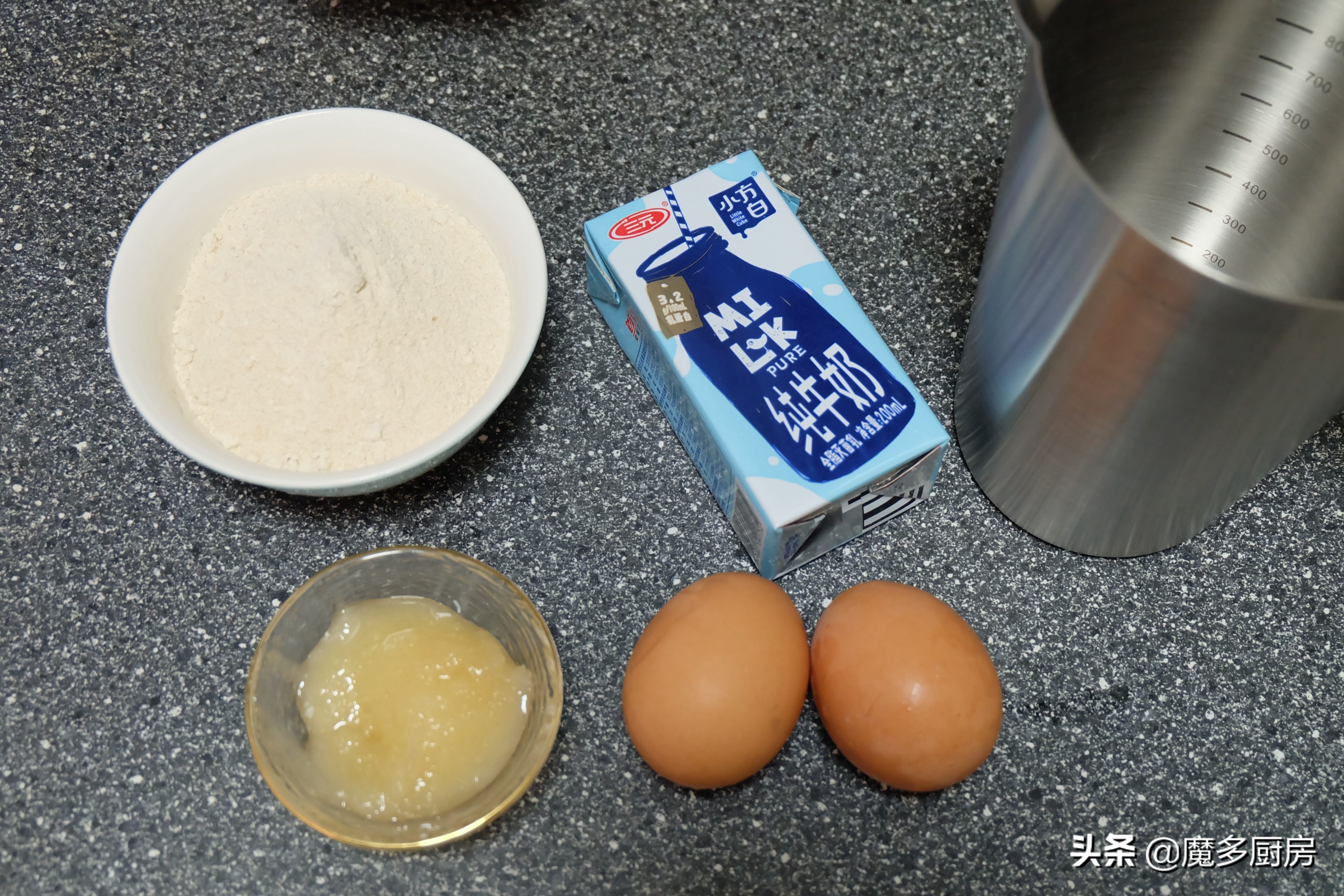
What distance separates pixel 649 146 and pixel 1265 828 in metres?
0.72

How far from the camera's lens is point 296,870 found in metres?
0.69

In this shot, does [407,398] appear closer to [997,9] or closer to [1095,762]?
[1095,762]

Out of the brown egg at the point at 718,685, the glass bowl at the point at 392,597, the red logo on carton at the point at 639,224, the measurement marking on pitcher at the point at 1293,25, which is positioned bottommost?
the glass bowl at the point at 392,597

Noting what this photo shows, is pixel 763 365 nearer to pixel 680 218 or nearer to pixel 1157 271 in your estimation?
pixel 680 218

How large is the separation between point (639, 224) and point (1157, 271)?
0.39 meters

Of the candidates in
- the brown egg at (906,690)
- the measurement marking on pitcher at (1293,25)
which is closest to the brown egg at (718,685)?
the brown egg at (906,690)

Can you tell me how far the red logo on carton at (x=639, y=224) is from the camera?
750 millimetres

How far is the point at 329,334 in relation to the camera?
0.70 metres

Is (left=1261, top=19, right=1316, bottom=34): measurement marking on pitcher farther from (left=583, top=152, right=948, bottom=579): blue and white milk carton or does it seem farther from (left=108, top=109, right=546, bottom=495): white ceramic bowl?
(left=108, top=109, right=546, bottom=495): white ceramic bowl

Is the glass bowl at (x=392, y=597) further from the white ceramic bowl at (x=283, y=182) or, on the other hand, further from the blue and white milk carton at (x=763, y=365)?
the blue and white milk carton at (x=763, y=365)

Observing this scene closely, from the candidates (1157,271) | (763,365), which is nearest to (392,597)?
(763,365)

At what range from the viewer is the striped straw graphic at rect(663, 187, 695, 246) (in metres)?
0.75

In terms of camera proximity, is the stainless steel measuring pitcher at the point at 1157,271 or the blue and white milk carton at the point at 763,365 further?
the blue and white milk carton at the point at 763,365

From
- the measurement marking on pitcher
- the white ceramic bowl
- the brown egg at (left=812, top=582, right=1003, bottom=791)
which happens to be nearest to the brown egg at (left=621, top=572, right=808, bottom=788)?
the brown egg at (left=812, top=582, right=1003, bottom=791)
